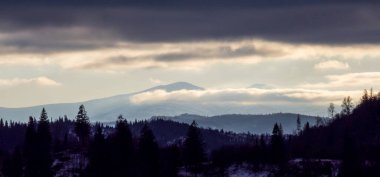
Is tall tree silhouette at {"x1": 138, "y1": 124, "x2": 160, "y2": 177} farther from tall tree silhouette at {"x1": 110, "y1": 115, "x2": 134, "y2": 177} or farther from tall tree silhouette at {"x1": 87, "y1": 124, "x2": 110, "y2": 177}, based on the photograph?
tall tree silhouette at {"x1": 87, "y1": 124, "x2": 110, "y2": 177}

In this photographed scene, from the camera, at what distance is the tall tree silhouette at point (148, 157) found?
608 ft

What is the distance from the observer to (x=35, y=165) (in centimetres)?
19850

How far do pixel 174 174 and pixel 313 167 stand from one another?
33.0m

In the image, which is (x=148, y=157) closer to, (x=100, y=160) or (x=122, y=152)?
(x=122, y=152)

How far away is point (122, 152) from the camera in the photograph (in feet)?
626

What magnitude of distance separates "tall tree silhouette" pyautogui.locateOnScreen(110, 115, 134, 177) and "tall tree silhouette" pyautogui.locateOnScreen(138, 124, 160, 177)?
311 cm

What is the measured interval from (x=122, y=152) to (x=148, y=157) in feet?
23.8

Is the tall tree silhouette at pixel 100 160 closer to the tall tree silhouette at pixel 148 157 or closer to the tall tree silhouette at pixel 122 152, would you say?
the tall tree silhouette at pixel 122 152

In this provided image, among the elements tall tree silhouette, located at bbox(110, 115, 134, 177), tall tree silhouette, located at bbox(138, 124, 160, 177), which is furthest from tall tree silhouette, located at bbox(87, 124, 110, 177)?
tall tree silhouette, located at bbox(138, 124, 160, 177)

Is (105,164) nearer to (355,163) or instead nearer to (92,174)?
(92,174)

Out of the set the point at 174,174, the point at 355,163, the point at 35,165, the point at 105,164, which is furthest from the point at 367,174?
the point at 35,165

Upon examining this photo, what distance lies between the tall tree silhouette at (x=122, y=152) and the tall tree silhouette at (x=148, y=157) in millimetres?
3113

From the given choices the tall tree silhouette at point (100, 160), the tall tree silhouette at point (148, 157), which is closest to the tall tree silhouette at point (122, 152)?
the tall tree silhouette at point (100, 160)

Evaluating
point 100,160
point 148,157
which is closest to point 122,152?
point 148,157
